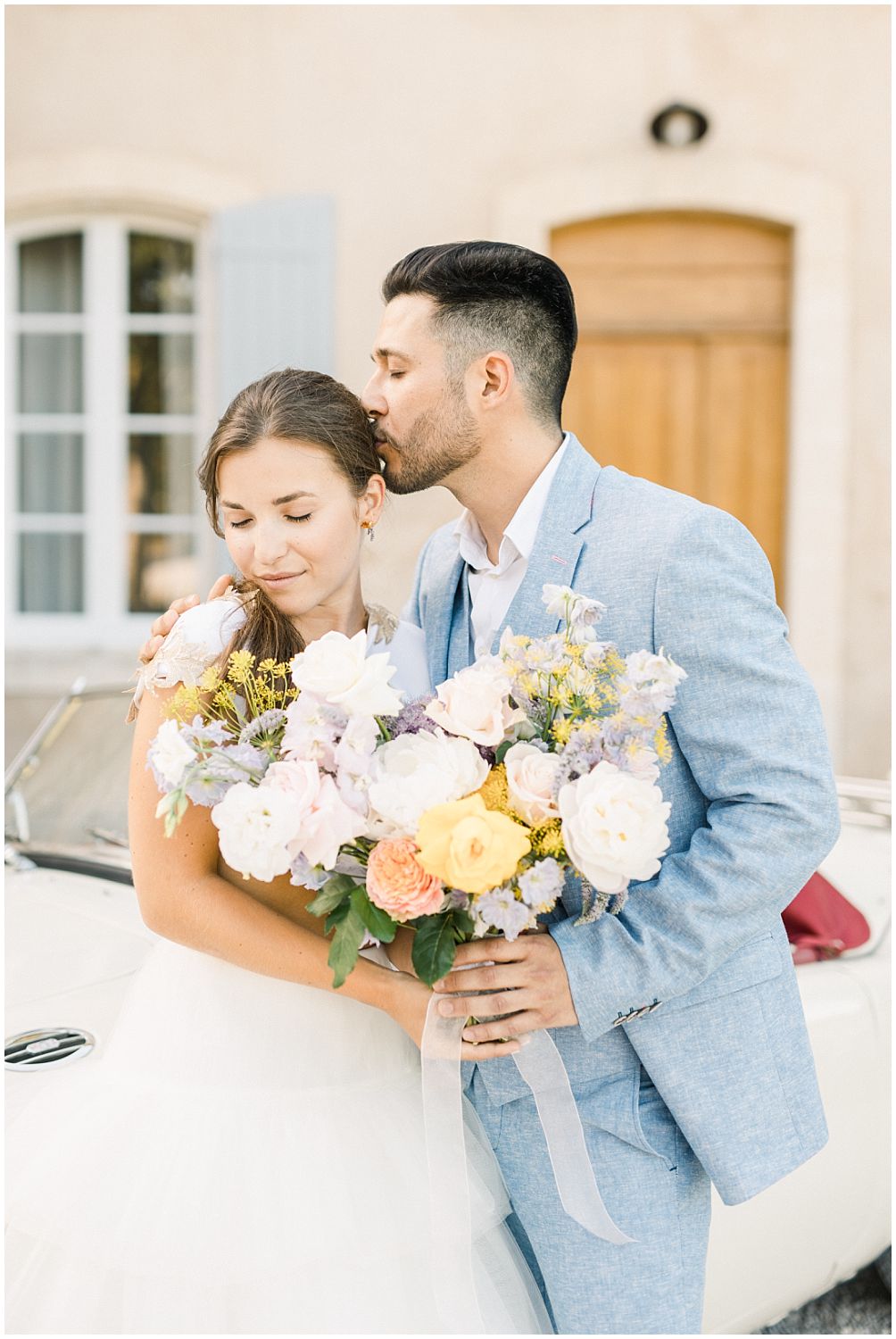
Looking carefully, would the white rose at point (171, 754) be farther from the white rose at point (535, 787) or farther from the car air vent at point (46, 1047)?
the car air vent at point (46, 1047)

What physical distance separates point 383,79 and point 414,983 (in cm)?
572

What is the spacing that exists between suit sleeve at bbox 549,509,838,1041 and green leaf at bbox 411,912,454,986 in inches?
8.1

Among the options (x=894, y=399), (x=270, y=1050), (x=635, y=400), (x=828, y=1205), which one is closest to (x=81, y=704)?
(x=270, y=1050)

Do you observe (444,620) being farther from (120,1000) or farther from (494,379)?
(120,1000)

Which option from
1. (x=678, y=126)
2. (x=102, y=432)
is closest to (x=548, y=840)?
(x=678, y=126)

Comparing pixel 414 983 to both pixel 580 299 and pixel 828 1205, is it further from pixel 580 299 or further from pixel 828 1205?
pixel 580 299

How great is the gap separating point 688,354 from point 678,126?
3.70 ft

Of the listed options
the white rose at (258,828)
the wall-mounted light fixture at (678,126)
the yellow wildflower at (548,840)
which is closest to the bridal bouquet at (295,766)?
the white rose at (258,828)

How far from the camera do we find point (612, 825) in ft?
4.47

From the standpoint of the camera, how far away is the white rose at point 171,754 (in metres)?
1.46

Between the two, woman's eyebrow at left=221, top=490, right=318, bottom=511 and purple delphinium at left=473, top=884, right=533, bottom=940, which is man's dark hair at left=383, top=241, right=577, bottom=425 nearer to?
woman's eyebrow at left=221, top=490, right=318, bottom=511

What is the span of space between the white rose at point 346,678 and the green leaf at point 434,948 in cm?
27

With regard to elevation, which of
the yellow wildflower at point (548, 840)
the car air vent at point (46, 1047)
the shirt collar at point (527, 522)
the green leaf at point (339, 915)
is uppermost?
the shirt collar at point (527, 522)

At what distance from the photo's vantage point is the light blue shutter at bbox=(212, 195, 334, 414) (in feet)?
20.3
